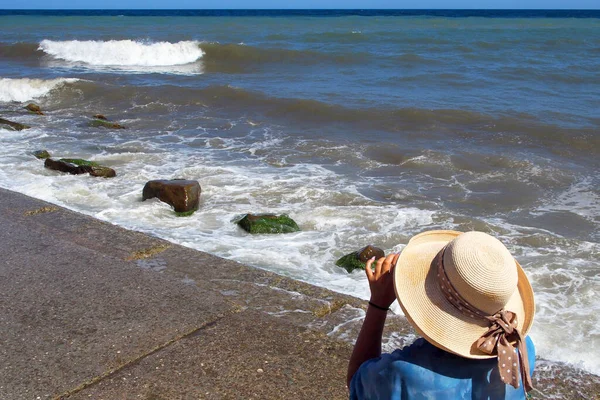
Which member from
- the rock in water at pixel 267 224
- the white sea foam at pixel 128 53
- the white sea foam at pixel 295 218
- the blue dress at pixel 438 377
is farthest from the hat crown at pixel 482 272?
the white sea foam at pixel 128 53

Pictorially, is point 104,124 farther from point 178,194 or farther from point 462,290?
point 462,290

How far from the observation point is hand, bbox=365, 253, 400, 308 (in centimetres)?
211

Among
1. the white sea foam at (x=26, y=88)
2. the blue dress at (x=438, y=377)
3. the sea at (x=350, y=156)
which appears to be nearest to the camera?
the blue dress at (x=438, y=377)

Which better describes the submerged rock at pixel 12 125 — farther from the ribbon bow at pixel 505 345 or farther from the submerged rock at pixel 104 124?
the ribbon bow at pixel 505 345

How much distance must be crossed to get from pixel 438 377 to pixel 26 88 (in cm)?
1929

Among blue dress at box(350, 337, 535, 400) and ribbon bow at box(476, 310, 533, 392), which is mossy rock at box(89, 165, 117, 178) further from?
ribbon bow at box(476, 310, 533, 392)

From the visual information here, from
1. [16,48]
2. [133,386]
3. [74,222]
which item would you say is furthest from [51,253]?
[16,48]

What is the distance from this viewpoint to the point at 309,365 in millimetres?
3357

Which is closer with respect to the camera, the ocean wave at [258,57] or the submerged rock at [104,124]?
the submerged rock at [104,124]

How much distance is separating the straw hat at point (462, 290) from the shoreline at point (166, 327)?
53.5 inches

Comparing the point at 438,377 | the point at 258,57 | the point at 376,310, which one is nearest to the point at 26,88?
the point at 258,57

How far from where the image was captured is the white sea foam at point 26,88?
18.6 meters

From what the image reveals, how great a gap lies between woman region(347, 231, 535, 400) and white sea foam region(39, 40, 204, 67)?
88.1 ft

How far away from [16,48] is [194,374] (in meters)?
31.7
